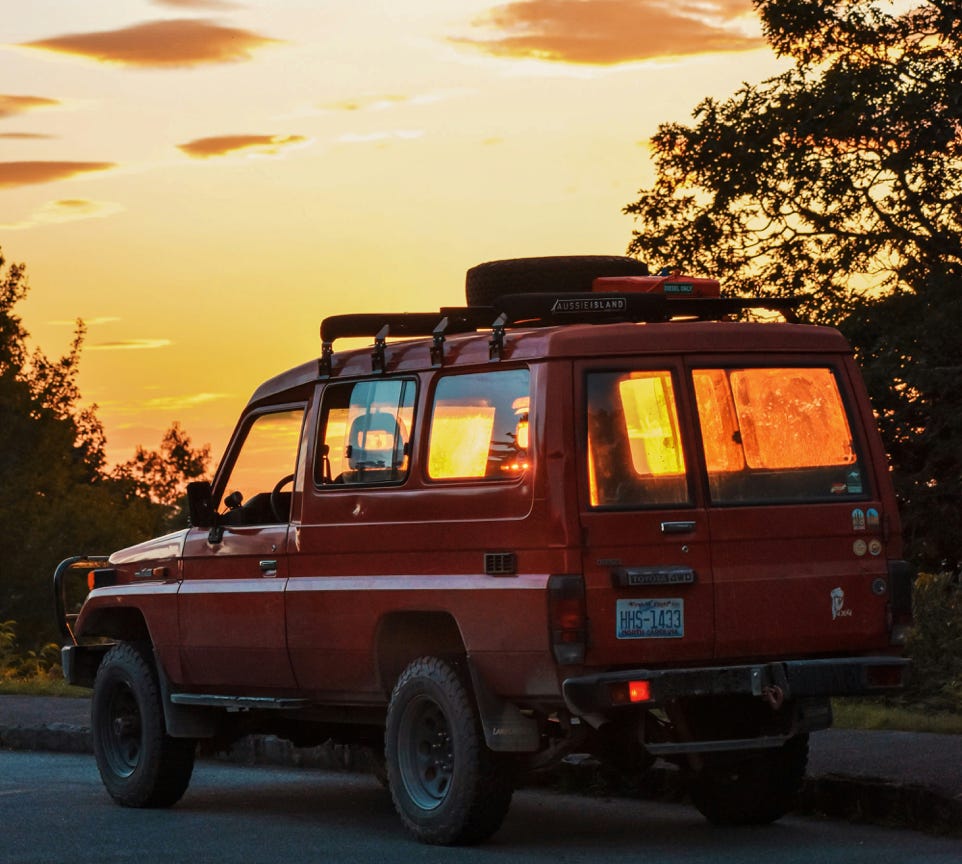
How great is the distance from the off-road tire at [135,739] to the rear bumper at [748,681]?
347cm

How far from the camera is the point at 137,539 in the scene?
73.2 meters

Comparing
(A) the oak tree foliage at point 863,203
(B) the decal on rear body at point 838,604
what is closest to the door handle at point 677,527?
(B) the decal on rear body at point 838,604

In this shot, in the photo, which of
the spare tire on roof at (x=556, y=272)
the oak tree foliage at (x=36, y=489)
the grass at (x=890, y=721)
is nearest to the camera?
the spare tire on roof at (x=556, y=272)

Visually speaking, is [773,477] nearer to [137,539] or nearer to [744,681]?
[744,681]

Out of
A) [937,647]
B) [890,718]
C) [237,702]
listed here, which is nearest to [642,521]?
[237,702]

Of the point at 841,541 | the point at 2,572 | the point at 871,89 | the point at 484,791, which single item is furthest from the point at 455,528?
the point at 2,572

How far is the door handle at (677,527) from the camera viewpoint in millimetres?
9031

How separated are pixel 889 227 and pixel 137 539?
4565cm

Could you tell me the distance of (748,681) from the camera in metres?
9.02

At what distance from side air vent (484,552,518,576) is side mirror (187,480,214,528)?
260 centimetres

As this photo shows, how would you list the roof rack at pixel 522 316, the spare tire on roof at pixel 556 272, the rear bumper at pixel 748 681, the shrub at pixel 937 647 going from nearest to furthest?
the rear bumper at pixel 748 681 → the roof rack at pixel 522 316 → the spare tire on roof at pixel 556 272 → the shrub at pixel 937 647

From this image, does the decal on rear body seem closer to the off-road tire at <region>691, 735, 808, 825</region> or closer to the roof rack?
the off-road tire at <region>691, 735, 808, 825</region>

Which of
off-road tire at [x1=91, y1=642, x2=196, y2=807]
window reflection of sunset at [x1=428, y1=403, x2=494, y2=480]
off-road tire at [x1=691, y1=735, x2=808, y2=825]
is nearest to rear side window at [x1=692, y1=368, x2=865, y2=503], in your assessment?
window reflection of sunset at [x1=428, y1=403, x2=494, y2=480]

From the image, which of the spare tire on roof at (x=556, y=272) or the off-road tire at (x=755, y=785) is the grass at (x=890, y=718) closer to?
the off-road tire at (x=755, y=785)
